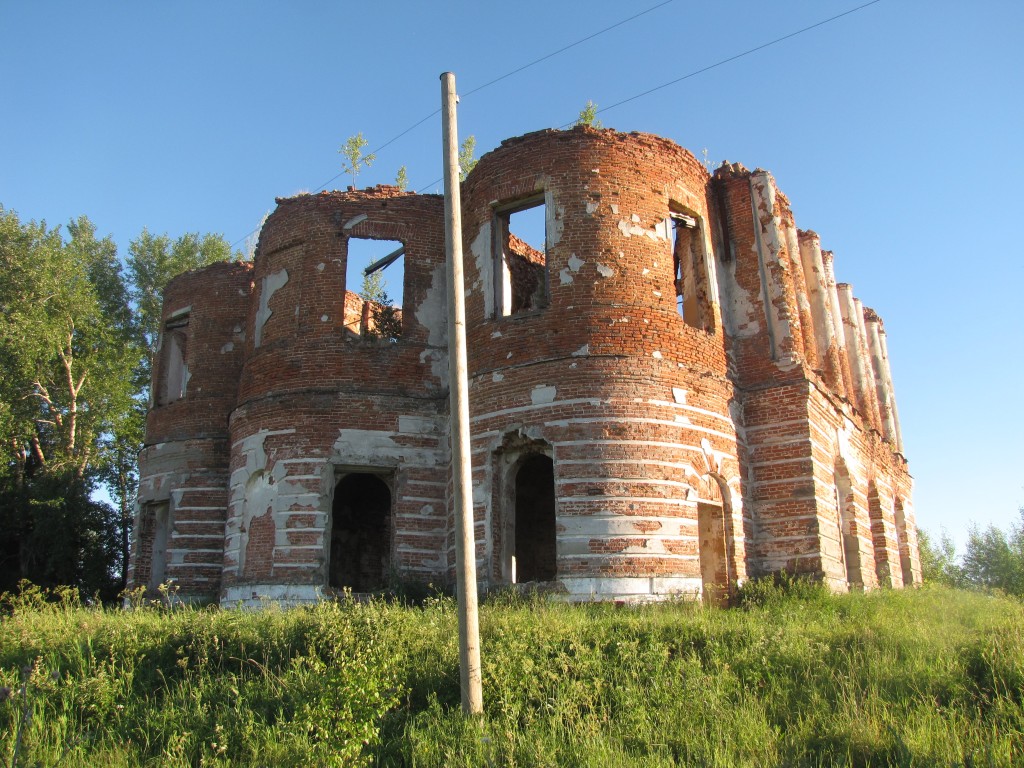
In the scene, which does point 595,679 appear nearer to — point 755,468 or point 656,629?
point 656,629

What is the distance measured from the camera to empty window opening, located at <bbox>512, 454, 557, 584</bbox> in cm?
1814

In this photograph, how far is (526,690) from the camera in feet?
28.5

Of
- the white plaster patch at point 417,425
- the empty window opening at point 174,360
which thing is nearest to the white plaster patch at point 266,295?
the white plaster patch at point 417,425

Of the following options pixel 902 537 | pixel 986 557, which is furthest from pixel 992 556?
pixel 902 537

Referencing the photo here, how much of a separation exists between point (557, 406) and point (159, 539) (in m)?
11.1

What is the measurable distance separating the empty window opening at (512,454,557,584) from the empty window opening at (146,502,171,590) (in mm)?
7759

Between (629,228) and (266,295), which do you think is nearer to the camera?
(629,228)

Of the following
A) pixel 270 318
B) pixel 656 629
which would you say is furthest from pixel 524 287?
pixel 656 629

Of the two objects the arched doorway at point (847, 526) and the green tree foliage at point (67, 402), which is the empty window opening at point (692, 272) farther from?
the green tree foliage at point (67, 402)

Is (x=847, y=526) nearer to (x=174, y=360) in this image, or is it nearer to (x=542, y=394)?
(x=542, y=394)

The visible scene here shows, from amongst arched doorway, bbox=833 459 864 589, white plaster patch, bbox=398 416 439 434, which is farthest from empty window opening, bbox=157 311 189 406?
arched doorway, bbox=833 459 864 589

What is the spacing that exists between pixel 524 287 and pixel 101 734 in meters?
12.0

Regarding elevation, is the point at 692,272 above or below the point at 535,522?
above

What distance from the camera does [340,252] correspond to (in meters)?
16.8
